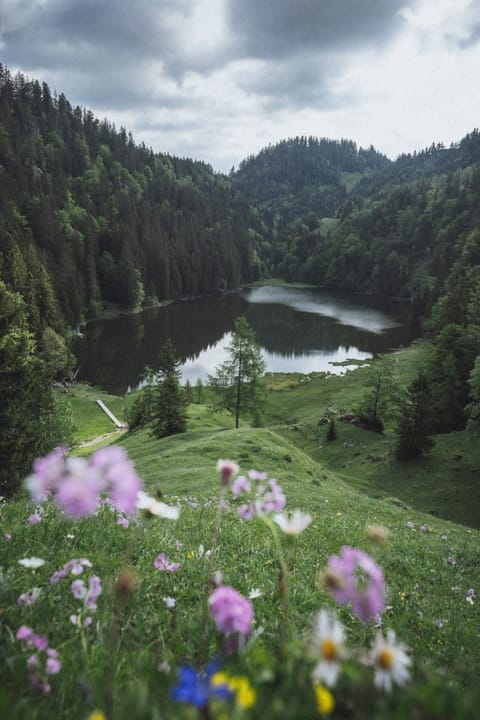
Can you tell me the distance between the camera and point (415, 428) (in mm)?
36125

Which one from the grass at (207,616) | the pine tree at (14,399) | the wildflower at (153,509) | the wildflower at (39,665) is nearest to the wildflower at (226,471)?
the wildflower at (153,509)

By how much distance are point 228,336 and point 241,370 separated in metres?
62.8

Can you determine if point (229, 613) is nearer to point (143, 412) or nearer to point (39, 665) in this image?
point (39, 665)

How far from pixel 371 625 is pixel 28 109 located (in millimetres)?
228624

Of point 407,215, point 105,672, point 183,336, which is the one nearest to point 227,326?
point 183,336

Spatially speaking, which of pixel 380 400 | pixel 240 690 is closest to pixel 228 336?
pixel 380 400

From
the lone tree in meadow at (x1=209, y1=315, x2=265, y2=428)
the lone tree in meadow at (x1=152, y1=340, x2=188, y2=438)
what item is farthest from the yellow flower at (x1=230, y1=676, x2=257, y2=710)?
the lone tree in meadow at (x1=209, y1=315, x2=265, y2=428)

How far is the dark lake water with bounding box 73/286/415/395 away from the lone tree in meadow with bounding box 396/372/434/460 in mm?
44486

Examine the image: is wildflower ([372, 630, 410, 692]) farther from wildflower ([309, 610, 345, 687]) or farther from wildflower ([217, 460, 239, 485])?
wildflower ([217, 460, 239, 485])

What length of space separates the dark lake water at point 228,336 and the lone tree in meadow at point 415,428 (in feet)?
146

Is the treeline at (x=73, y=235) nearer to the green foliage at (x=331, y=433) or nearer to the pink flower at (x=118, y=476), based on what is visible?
the green foliage at (x=331, y=433)

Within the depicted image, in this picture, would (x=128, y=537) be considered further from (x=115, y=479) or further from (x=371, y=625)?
(x=115, y=479)

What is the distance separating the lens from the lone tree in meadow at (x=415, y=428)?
36.1m

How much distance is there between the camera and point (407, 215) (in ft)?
640
